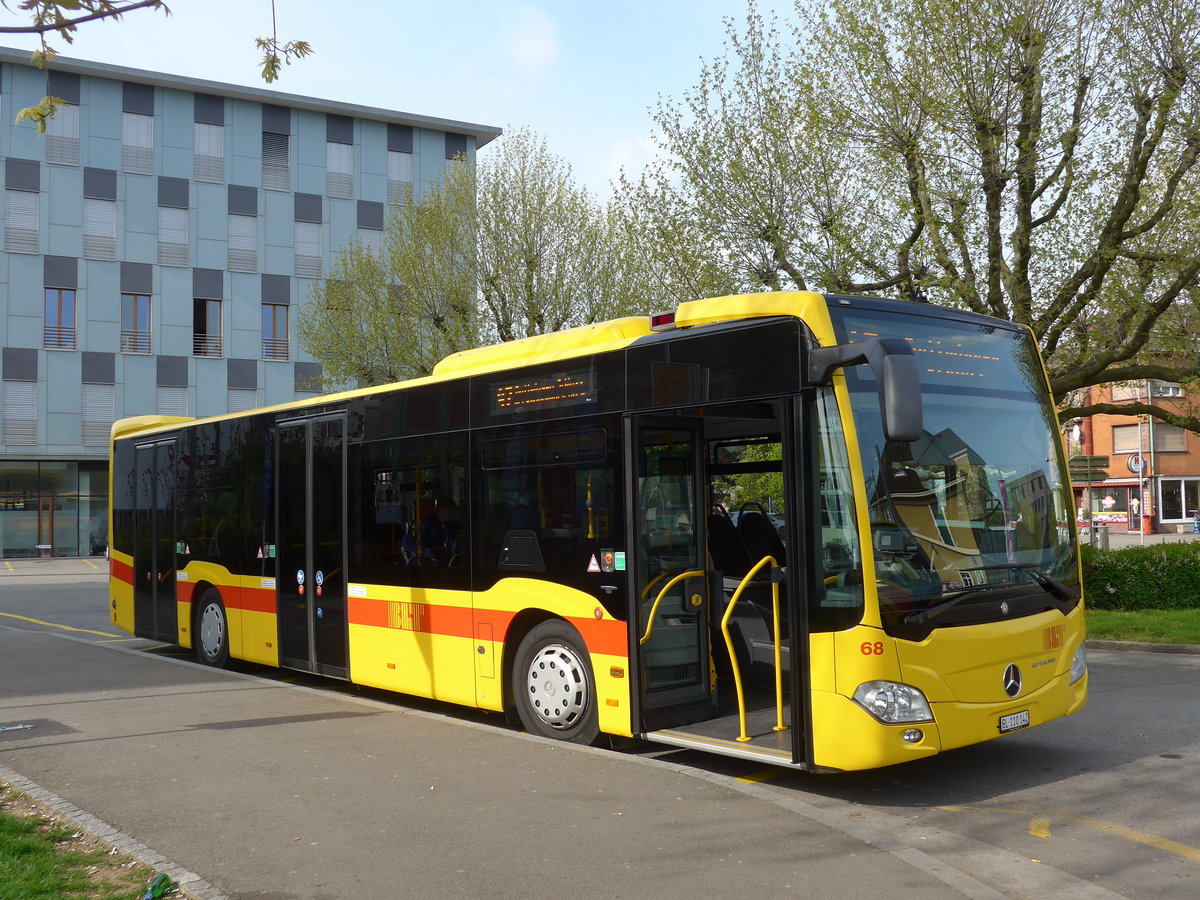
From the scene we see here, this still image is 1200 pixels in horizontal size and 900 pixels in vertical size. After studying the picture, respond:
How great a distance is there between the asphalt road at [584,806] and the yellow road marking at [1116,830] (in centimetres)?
2

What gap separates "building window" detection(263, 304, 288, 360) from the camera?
4350 centimetres

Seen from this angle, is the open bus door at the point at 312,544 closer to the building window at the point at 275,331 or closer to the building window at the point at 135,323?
the building window at the point at 135,323

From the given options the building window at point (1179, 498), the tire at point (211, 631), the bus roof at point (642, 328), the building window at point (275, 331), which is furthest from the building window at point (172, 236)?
the building window at point (1179, 498)

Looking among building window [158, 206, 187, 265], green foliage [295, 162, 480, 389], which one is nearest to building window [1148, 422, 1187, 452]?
green foliage [295, 162, 480, 389]

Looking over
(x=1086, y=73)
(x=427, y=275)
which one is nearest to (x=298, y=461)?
(x=1086, y=73)

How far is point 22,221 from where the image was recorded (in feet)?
131

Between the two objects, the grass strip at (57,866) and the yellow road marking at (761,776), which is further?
the yellow road marking at (761,776)

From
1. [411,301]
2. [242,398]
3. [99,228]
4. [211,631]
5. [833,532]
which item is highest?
[99,228]

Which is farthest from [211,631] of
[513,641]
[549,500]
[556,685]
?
[549,500]

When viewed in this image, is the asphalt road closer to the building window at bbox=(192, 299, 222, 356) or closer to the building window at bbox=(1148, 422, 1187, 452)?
the building window at bbox=(192, 299, 222, 356)

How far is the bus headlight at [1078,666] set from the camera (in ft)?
23.5

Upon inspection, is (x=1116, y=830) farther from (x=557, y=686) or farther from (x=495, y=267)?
(x=495, y=267)

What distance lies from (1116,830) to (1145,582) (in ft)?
39.5

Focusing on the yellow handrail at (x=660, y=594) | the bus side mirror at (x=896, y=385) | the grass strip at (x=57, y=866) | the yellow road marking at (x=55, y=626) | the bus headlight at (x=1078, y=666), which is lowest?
the yellow road marking at (x=55, y=626)
